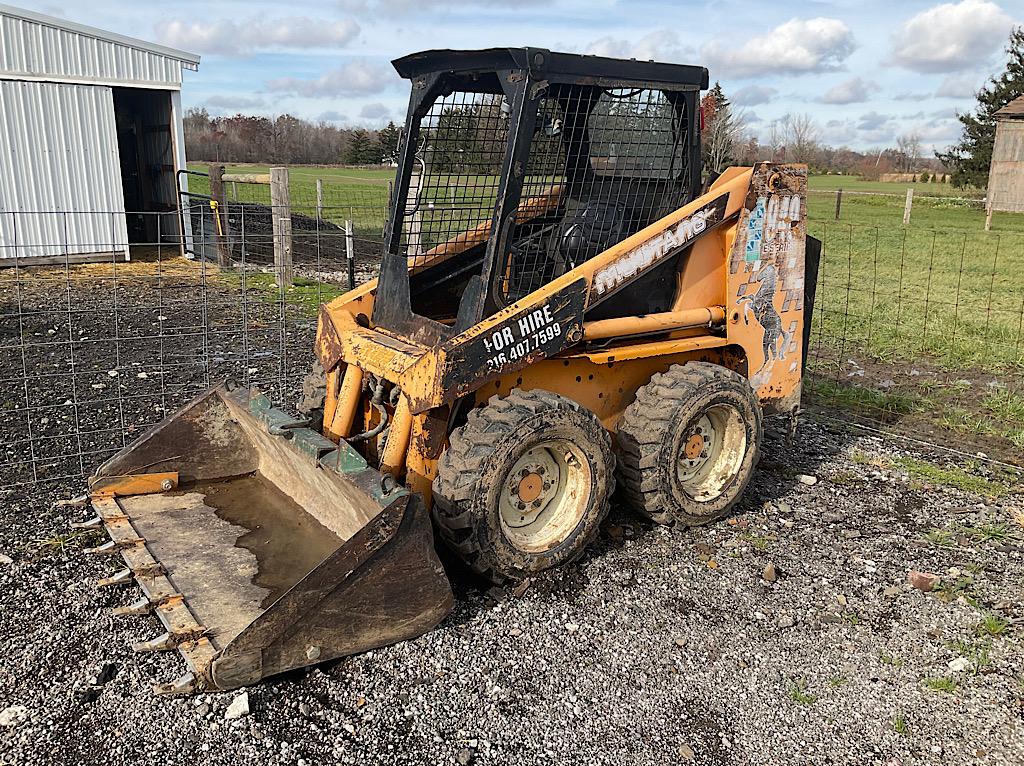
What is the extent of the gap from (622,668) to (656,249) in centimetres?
214

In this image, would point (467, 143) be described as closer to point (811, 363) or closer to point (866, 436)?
point (866, 436)

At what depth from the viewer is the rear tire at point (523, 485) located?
4012mm

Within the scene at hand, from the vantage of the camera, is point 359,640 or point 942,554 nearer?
point 359,640

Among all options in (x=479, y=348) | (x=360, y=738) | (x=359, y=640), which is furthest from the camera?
(x=479, y=348)

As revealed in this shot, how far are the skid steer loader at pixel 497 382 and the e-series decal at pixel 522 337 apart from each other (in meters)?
0.01

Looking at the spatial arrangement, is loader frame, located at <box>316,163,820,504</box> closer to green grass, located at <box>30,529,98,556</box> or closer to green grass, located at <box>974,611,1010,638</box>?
green grass, located at <box>30,529,98,556</box>

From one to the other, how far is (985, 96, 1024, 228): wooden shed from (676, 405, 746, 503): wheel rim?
25.9 metres

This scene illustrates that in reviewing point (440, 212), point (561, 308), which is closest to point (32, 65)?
point (440, 212)

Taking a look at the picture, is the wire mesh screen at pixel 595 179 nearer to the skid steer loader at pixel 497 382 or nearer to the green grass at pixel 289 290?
the skid steer loader at pixel 497 382

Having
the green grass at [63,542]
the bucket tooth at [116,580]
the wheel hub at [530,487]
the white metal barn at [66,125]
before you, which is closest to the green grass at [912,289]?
the wheel hub at [530,487]

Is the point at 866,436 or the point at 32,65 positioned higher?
the point at 32,65

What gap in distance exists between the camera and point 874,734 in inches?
135

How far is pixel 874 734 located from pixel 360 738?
78.8 inches

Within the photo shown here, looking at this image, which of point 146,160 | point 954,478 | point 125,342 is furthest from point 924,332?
point 146,160
